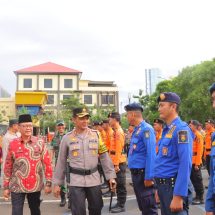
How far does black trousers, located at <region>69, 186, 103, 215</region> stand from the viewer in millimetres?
5023

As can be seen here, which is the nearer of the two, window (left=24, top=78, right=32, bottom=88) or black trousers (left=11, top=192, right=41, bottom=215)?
black trousers (left=11, top=192, right=41, bottom=215)

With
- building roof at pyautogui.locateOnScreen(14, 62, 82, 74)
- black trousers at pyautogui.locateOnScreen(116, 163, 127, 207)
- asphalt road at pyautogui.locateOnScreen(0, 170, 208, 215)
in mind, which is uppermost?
building roof at pyautogui.locateOnScreen(14, 62, 82, 74)

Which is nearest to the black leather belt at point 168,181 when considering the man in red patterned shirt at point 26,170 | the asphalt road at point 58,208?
the man in red patterned shirt at point 26,170

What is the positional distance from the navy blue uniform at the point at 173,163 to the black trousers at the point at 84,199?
1192 millimetres

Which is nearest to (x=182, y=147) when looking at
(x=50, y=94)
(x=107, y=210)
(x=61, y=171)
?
(x=61, y=171)

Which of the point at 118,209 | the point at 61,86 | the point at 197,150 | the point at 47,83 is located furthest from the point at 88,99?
the point at 118,209

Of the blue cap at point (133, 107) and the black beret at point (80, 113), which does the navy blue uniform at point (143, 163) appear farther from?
the black beret at point (80, 113)

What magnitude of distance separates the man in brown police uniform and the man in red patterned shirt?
0.99ft

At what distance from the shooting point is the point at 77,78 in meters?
74.8

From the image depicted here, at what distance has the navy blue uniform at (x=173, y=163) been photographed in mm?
3865

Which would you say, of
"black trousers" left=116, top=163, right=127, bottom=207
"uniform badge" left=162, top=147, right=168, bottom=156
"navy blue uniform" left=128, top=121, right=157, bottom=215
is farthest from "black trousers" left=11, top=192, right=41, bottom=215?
"black trousers" left=116, top=163, right=127, bottom=207

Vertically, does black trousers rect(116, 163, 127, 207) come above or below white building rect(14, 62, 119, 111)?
below

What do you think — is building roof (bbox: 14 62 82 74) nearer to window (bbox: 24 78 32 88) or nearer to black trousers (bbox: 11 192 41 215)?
window (bbox: 24 78 32 88)

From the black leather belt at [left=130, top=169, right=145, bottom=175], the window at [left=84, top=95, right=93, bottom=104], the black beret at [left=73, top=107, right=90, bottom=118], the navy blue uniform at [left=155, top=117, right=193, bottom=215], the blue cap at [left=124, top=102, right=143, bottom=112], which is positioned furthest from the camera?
the window at [left=84, top=95, right=93, bottom=104]
